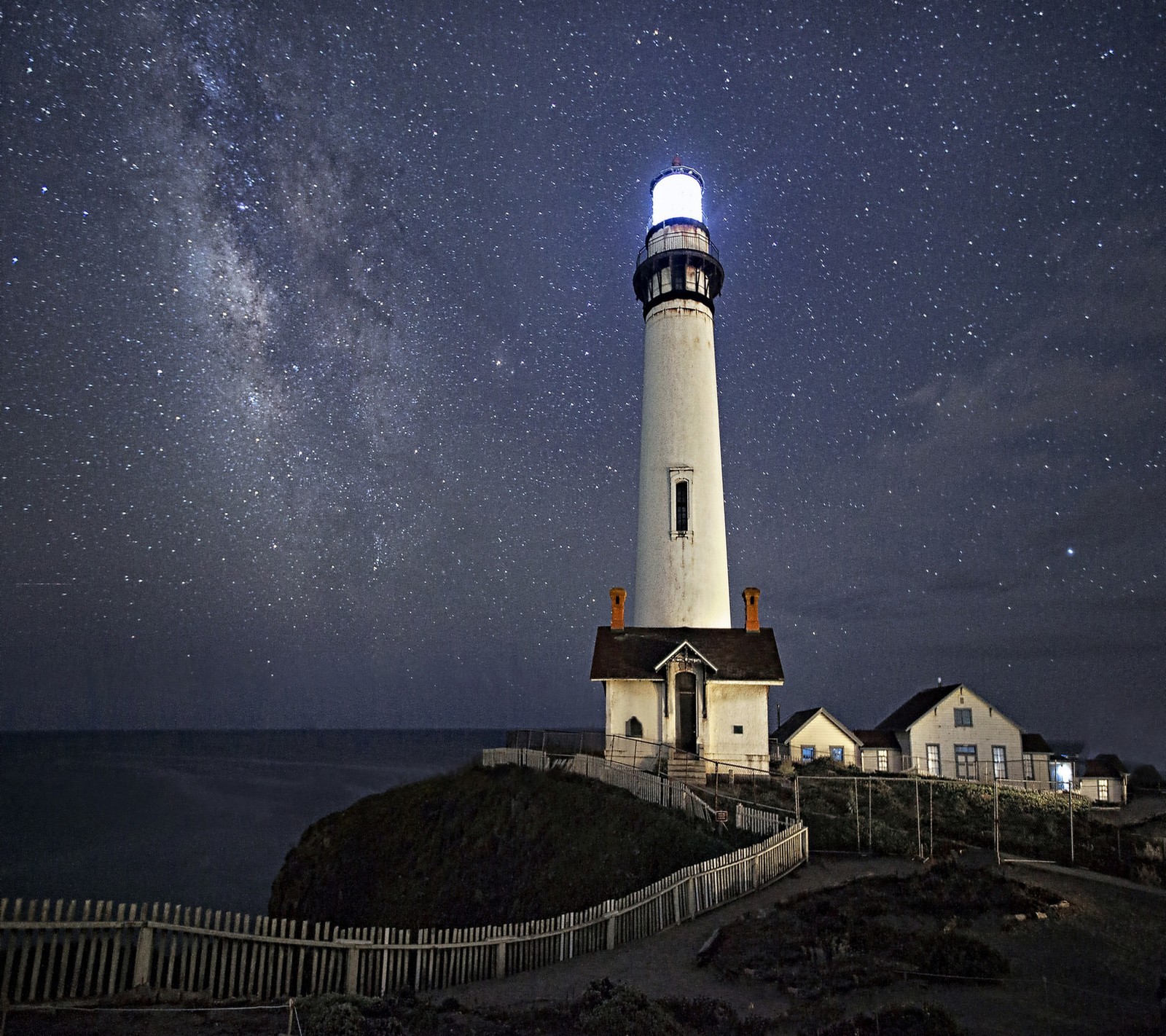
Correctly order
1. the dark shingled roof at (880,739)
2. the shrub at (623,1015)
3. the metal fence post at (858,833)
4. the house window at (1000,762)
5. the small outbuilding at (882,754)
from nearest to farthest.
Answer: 1. the shrub at (623,1015)
2. the metal fence post at (858,833)
3. the house window at (1000,762)
4. the small outbuilding at (882,754)
5. the dark shingled roof at (880,739)

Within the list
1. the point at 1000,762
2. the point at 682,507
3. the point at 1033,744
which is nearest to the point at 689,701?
the point at 682,507

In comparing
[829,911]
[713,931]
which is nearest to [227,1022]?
[713,931]

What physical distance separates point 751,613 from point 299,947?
2303 centimetres

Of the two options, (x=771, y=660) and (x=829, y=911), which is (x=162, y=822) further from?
(x=829, y=911)

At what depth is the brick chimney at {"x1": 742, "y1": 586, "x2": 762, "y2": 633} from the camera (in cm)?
3216

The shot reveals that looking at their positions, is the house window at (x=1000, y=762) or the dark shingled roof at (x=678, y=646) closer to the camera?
the dark shingled roof at (x=678, y=646)

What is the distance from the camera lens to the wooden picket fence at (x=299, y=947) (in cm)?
1012

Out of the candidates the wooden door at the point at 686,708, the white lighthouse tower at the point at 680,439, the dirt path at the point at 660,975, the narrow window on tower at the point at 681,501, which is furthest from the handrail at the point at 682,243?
the dirt path at the point at 660,975

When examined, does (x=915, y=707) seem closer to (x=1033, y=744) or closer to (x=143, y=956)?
(x=1033, y=744)

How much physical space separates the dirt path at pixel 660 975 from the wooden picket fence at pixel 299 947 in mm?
316

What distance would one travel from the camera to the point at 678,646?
29062mm

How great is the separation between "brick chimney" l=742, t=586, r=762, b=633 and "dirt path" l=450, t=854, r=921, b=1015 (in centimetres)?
1567

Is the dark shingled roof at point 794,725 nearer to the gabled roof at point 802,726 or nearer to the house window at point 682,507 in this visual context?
the gabled roof at point 802,726

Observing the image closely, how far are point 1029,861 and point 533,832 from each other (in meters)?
13.3
